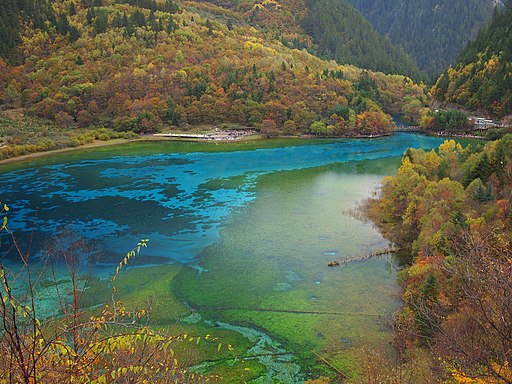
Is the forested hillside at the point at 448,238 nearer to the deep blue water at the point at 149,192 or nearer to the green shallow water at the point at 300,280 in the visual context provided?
the green shallow water at the point at 300,280

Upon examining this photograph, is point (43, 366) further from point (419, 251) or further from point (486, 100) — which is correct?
point (486, 100)

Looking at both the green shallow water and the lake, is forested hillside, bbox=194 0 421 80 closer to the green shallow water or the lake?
the lake

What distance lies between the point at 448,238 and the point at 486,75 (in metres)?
77.6

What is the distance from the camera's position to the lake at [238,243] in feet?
63.2

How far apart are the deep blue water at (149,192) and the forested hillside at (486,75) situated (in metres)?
17.8

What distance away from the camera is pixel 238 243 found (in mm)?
30656

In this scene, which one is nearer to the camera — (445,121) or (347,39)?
(445,121)

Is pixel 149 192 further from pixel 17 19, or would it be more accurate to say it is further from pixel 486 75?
pixel 17 19

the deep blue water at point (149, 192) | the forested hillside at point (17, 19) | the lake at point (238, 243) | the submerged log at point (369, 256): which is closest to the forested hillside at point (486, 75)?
the deep blue water at point (149, 192)

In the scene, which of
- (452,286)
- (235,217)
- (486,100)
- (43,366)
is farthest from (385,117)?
(43,366)

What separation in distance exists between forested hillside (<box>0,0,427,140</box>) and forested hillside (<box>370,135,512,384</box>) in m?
51.1

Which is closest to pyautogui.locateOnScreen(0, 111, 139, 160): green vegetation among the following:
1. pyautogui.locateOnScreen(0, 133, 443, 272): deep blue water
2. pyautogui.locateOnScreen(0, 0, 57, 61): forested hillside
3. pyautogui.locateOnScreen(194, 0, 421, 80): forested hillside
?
pyautogui.locateOnScreen(0, 133, 443, 272): deep blue water

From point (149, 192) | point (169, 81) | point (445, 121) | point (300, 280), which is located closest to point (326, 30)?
point (169, 81)

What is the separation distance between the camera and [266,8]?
159 m
